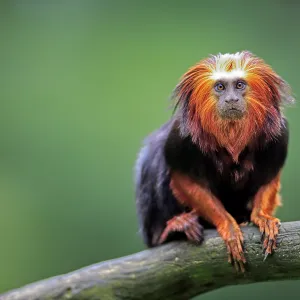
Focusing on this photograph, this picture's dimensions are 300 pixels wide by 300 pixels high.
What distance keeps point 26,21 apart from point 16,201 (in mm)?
1634

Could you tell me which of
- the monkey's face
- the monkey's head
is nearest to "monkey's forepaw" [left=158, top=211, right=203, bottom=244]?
the monkey's head

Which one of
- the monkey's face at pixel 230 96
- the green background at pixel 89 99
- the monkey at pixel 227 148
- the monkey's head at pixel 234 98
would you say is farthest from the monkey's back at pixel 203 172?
the green background at pixel 89 99

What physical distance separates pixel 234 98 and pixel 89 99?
9.65ft

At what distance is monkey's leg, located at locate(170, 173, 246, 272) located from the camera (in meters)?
3.31

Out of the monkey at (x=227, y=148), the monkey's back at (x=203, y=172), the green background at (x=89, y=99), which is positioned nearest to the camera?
the monkey at (x=227, y=148)

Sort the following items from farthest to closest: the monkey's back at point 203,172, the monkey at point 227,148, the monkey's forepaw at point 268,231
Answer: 1. the monkey's back at point 203,172
2. the monkey at point 227,148
3. the monkey's forepaw at point 268,231

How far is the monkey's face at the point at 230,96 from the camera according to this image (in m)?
3.31

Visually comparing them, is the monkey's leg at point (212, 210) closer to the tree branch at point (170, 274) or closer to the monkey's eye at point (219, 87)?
the tree branch at point (170, 274)

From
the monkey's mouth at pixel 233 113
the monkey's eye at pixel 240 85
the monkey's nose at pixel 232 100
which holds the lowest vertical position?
the monkey's mouth at pixel 233 113

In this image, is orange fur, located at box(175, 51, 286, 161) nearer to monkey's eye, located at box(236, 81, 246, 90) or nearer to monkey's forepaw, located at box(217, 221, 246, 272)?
monkey's eye, located at box(236, 81, 246, 90)

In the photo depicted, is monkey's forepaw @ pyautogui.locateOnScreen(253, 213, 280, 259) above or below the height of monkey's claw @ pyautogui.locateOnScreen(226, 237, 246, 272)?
above

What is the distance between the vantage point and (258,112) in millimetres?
3359

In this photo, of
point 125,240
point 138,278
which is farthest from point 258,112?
point 125,240

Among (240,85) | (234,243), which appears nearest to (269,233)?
(234,243)
